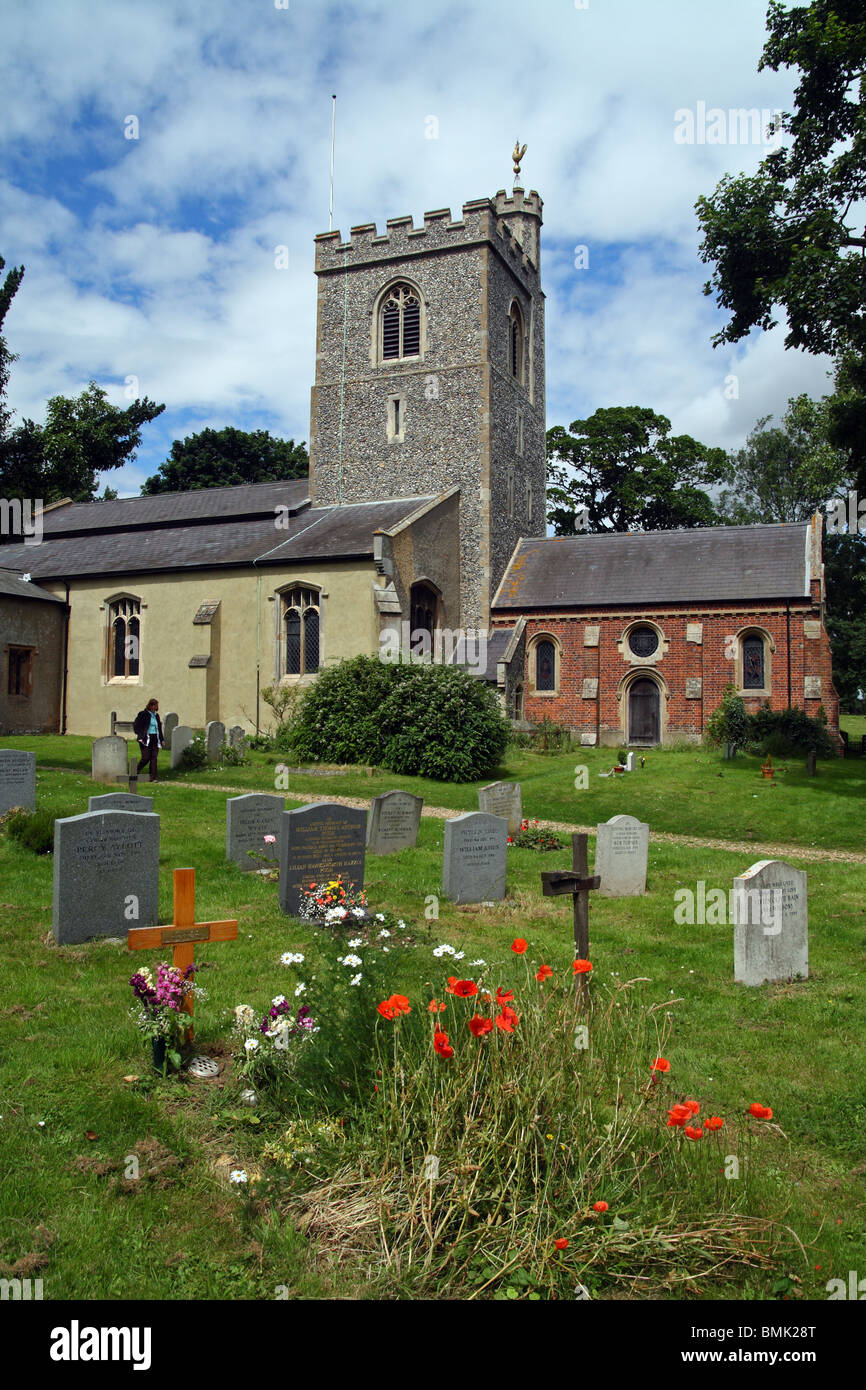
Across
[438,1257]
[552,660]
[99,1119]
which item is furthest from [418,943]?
[552,660]

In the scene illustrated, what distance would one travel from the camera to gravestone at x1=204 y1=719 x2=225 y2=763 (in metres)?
20.2

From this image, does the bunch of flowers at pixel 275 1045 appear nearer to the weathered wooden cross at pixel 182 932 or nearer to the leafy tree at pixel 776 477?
the weathered wooden cross at pixel 182 932

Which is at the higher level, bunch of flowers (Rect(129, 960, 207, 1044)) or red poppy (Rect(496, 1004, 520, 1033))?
red poppy (Rect(496, 1004, 520, 1033))

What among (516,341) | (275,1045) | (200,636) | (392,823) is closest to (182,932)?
(275,1045)

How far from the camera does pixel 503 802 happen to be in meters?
13.2

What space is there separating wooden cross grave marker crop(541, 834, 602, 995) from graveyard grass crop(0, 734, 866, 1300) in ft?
1.22

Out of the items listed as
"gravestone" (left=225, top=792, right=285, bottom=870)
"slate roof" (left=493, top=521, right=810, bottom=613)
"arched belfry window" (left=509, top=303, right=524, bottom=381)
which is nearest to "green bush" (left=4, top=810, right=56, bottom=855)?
"gravestone" (left=225, top=792, right=285, bottom=870)

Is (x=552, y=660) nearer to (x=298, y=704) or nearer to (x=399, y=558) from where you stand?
(x=399, y=558)

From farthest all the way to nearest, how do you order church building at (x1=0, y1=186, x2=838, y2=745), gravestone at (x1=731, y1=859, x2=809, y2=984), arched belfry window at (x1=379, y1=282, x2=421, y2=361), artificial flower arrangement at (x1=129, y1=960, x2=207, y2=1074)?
arched belfry window at (x1=379, y1=282, x2=421, y2=361) → church building at (x1=0, y1=186, x2=838, y2=745) → gravestone at (x1=731, y1=859, x2=809, y2=984) → artificial flower arrangement at (x1=129, y1=960, x2=207, y2=1074)

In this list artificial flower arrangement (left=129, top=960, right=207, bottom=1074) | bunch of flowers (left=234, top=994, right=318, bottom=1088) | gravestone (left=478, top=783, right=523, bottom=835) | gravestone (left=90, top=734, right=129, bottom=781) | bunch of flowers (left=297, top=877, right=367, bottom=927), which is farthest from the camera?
gravestone (left=90, top=734, right=129, bottom=781)

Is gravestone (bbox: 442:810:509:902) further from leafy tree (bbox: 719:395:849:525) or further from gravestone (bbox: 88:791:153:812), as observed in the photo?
leafy tree (bbox: 719:395:849:525)

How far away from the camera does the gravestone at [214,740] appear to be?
20.2m

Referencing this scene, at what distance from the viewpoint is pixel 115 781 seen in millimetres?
16609

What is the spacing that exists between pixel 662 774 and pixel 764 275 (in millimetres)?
10554
